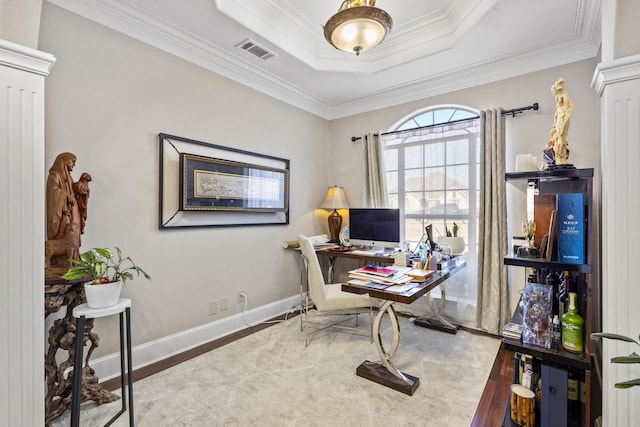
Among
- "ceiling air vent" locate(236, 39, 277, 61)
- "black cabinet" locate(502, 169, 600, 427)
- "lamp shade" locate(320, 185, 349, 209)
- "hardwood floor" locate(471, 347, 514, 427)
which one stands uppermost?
"ceiling air vent" locate(236, 39, 277, 61)

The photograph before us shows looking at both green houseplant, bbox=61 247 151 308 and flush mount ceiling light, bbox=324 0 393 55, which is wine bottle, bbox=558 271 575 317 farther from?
green houseplant, bbox=61 247 151 308

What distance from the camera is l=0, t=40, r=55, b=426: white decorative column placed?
1.06 metres

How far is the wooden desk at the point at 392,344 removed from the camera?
6.14 feet

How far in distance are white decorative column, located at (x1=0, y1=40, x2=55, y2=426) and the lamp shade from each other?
9.69 feet

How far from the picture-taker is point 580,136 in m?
2.51

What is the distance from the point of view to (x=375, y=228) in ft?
11.1

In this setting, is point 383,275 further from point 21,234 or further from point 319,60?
point 319,60

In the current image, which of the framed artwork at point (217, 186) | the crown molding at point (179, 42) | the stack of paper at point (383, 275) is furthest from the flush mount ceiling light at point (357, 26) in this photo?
the stack of paper at point (383, 275)

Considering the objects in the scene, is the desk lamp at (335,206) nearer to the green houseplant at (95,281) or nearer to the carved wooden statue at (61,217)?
the green houseplant at (95,281)

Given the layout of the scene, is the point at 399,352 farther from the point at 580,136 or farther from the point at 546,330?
the point at 580,136

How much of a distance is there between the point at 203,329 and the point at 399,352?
1.78 metres

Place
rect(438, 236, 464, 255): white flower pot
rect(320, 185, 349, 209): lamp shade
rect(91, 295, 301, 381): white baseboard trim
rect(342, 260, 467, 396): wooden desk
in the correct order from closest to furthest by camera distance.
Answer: rect(342, 260, 467, 396): wooden desk
rect(91, 295, 301, 381): white baseboard trim
rect(438, 236, 464, 255): white flower pot
rect(320, 185, 349, 209): lamp shade

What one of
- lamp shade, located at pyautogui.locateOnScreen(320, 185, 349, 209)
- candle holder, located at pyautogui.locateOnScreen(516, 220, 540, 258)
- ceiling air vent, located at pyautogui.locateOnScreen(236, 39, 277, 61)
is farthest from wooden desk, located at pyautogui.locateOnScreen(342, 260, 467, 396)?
ceiling air vent, located at pyautogui.locateOnScreen(236, 39, 277, 61)

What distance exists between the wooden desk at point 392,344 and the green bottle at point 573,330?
73 cm
